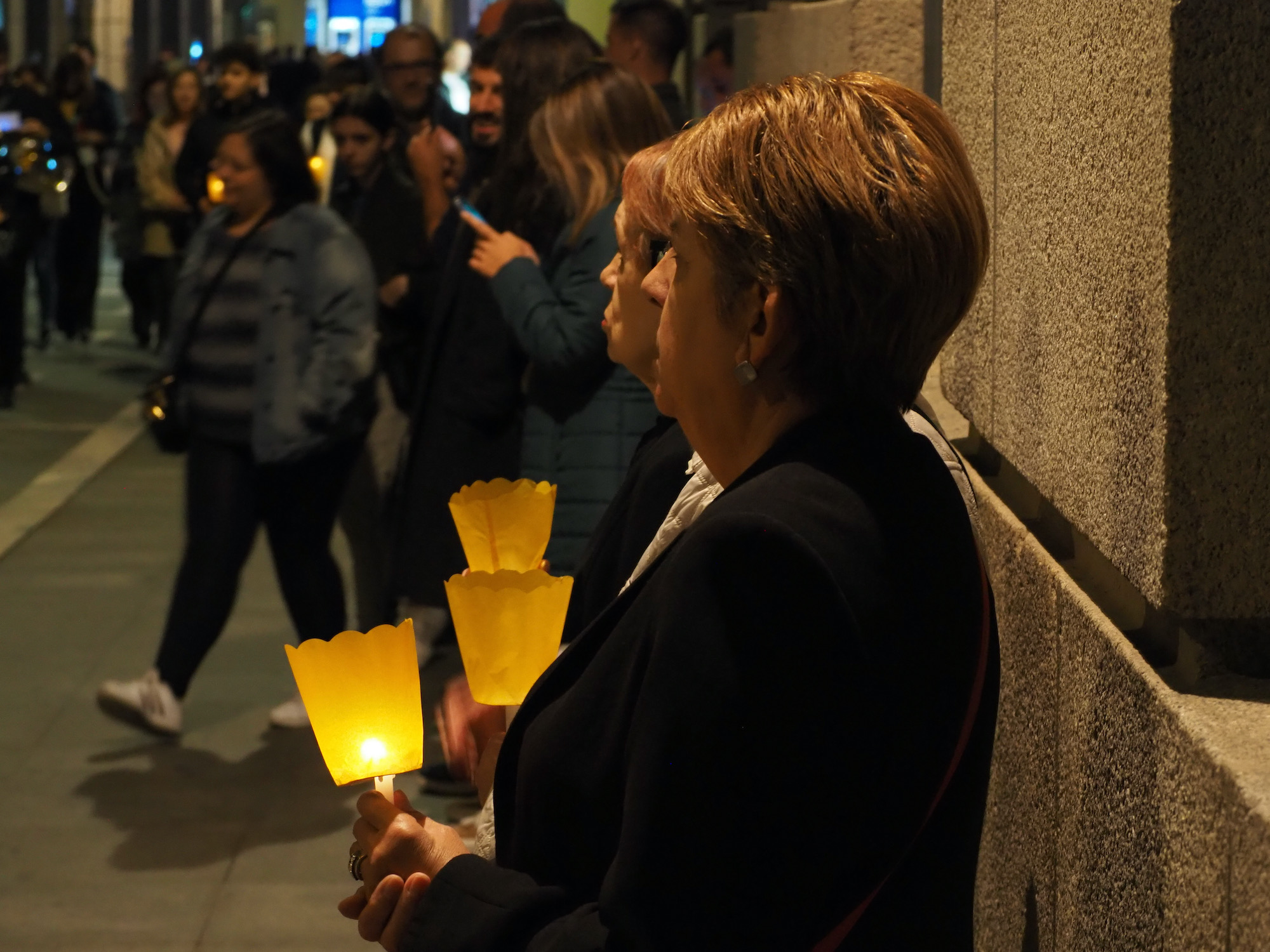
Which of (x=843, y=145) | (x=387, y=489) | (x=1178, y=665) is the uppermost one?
(x=843, y=145)

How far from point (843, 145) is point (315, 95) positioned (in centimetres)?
1110

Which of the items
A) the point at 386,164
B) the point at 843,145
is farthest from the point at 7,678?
the point at 843,145

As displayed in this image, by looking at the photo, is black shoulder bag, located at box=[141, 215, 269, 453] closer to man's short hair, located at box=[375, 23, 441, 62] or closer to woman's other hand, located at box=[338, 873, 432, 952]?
man's short hair, located at box=[375, 23, 441, 62]

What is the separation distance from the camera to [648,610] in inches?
63.2

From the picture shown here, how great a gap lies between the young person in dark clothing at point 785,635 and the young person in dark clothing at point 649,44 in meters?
6.16

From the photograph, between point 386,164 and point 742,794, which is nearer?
point 742,794

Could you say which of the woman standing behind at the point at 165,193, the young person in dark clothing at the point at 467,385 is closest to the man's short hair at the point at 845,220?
the young person in dark clothing at the point at 467,385

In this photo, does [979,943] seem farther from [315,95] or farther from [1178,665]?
[315,95]

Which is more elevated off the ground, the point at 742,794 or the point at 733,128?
the point at 733,128

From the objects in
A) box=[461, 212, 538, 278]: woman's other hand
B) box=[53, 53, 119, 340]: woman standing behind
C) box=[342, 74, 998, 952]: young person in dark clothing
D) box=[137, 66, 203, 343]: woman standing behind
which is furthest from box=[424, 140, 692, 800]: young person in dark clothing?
box=[53, 53, 119, 340]: woman standing behind

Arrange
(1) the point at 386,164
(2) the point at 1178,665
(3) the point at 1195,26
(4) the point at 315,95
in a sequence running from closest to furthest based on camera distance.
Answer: (3) the point at 1195,26 → (2) the point at 1178,665 → (1) the point at 386,164 → (4) the point at 315,95

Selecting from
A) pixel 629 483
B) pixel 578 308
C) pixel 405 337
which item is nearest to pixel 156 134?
pixel 405 337

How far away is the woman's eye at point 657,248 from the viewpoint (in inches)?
86.5

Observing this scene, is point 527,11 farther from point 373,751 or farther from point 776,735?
point 776,735
